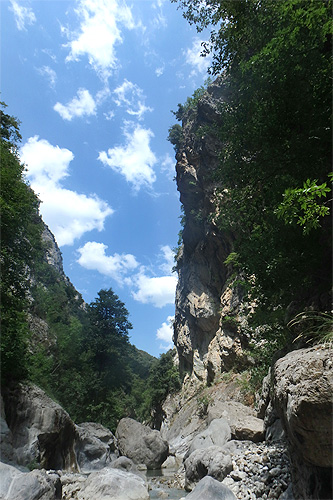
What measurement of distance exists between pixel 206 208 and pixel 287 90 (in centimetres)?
2325

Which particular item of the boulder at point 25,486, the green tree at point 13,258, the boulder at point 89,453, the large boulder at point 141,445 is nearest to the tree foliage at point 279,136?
the boulder at point 25,486

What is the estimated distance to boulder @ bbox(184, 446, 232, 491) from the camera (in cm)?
737

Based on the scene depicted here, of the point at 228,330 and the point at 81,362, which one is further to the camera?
the point at 81,362

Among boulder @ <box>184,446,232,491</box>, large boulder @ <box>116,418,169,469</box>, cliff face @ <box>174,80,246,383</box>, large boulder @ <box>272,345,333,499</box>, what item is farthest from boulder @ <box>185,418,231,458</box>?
cliff face @ <box>174,80,246,383</box>

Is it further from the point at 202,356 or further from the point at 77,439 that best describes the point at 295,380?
the point at 202,356

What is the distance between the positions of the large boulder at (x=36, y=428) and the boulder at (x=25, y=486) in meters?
4.21

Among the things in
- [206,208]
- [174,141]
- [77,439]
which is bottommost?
[77,439]

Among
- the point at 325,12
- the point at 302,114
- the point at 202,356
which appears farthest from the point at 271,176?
the point at 202,356

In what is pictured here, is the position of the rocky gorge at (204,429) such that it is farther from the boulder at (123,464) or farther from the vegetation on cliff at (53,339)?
the vegetation on cliff at (53,339)

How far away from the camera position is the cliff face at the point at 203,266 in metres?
25.3

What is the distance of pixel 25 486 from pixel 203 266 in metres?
27.3

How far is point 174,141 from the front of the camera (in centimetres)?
3500

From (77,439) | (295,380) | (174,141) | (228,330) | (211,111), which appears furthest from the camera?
(174,141)

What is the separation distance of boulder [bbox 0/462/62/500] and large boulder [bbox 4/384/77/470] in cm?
421
